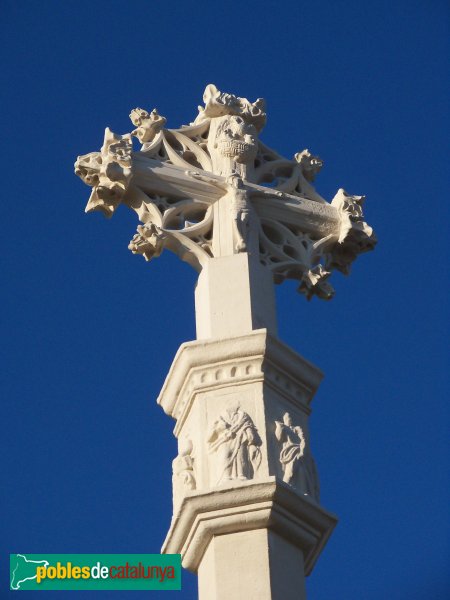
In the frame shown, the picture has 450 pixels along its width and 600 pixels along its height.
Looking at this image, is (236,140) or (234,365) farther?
(236,140)

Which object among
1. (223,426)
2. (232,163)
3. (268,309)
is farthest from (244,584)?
(232,163)

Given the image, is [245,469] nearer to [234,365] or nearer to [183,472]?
[183,472]

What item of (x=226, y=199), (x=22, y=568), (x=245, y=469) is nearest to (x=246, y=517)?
(x=245, y=469)

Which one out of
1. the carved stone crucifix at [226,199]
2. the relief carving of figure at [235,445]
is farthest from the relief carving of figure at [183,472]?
the carved stone crucifix at [226,199]

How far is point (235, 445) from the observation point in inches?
430

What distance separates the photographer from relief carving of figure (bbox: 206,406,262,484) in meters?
10.8

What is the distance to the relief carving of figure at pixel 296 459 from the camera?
10984mm

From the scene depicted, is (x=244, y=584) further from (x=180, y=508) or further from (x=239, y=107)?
(x=239, y=107)

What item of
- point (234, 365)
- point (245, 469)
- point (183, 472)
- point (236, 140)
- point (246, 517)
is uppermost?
point (236, 140)

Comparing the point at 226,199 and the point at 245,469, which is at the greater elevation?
the point at 226,199

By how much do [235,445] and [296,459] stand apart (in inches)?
17.4

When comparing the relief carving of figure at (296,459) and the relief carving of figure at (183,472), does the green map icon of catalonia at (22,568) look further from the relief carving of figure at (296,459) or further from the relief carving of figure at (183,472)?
the relief carving of figure at (296,459)

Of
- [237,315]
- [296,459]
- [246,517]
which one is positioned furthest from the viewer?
[237,315]

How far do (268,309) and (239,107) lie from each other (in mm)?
2198
